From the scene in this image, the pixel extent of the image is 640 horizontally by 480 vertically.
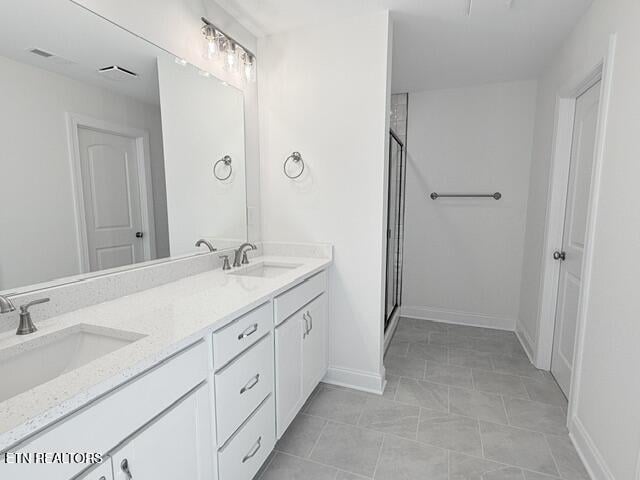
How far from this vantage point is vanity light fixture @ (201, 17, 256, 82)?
1.80m

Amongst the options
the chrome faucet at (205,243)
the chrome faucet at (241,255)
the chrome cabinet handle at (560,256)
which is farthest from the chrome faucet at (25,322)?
the chrome cabinet handle at (560,256)

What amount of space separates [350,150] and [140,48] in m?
1.22

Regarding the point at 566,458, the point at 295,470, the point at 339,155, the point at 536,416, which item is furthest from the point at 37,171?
the point at 536,416

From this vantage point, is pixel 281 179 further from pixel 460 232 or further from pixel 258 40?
pixel 460 232

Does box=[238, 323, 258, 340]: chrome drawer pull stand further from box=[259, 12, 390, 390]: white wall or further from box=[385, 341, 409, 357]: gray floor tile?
box=[385, 341, 409, 357]: gray floor tile

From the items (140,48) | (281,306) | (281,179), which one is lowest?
(281,306)

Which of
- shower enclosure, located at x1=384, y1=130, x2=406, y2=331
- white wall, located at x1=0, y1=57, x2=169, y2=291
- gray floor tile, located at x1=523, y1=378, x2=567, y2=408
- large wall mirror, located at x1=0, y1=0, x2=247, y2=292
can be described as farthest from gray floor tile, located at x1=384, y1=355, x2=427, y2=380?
white wall, located at x1=0, y1=57, x2=169, y2=291

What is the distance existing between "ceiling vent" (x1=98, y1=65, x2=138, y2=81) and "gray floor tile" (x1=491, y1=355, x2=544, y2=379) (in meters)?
2.94

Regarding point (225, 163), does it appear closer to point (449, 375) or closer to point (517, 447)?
point (449, 375)

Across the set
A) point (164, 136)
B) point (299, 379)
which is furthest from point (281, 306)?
point (164, 136)

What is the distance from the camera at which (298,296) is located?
69.1 inches

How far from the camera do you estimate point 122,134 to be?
4.52 ft

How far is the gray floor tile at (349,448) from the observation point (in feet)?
5.18

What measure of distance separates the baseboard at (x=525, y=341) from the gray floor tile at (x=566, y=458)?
90cm
